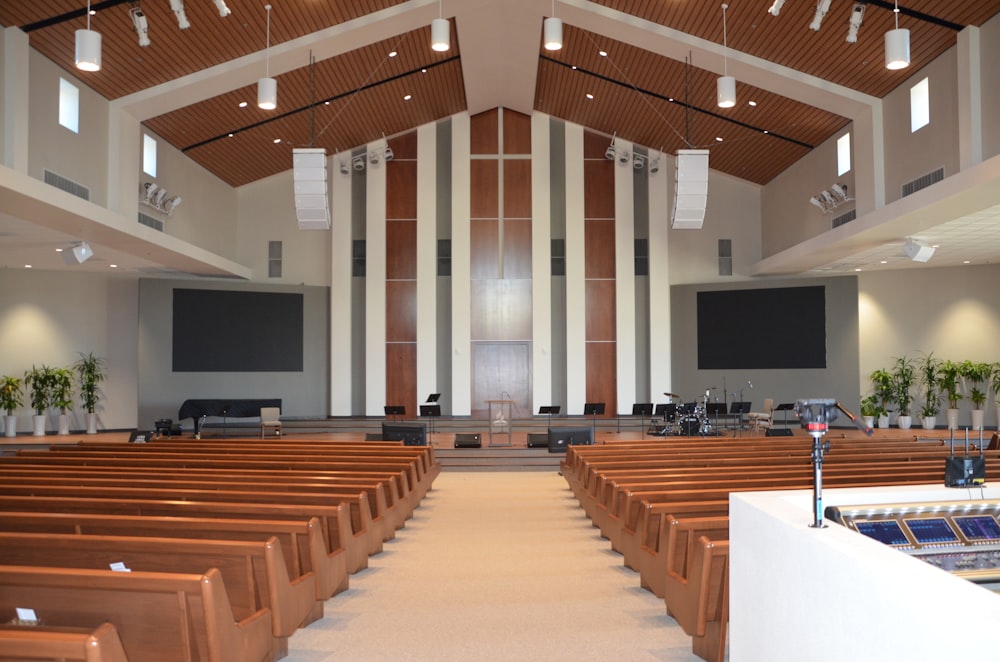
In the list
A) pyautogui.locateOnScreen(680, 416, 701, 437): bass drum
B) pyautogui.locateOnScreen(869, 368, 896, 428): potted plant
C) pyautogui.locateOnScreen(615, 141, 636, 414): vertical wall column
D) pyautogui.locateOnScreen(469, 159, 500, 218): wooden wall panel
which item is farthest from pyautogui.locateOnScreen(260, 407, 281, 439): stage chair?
pyautogui.locateOnScreen(869, 368, 896, 428): potted plant

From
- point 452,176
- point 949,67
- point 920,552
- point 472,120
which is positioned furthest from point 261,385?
point 920,552

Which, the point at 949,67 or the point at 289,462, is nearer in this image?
the point at 289,462

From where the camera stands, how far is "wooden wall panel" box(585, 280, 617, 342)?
17.4m

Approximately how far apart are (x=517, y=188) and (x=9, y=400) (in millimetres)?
10761

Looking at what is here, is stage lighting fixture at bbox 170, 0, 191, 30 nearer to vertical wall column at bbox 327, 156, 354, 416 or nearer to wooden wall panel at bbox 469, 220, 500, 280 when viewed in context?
vertical wall column at bbox 327, 156, 354, 416

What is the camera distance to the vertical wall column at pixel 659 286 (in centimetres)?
1716

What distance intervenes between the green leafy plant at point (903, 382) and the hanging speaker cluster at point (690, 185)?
6.95 m

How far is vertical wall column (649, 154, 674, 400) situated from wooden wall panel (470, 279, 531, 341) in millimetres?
2702

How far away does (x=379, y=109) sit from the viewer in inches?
615

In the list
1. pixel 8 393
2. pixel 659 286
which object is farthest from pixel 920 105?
pixel 8 393

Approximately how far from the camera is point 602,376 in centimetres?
1733

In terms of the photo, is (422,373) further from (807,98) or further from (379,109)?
(807,98)

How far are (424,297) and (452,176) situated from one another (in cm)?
271

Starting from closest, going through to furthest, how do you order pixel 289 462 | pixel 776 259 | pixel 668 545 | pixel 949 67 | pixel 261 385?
1. pixel 668 545
2. pixel 289 462
3. pixel 949 67
4. pixel 776 259
5. pixel 261 385
